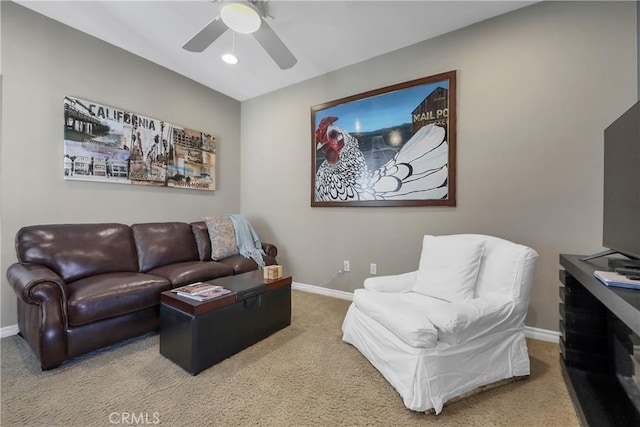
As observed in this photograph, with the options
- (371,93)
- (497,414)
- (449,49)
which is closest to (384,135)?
(371,93)

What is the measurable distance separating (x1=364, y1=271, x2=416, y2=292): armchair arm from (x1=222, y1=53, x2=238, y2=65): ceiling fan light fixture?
8.56 feet

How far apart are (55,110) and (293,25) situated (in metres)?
2.22

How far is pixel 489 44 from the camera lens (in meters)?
2.29

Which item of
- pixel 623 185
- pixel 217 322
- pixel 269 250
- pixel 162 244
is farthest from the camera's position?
pixel 269 250

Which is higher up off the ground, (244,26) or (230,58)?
(230,58)

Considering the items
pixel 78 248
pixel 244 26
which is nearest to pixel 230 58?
pixel 244 26

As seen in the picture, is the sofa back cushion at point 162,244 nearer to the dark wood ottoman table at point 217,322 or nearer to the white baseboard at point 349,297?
the dark wood ottoman table at point 217,322

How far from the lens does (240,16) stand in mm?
1739

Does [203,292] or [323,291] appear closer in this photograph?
[203,292]

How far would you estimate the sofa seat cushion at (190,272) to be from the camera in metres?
2.26

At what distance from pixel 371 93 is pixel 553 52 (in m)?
1.48

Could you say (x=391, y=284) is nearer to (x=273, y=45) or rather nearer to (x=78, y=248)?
(x=273, y=45)

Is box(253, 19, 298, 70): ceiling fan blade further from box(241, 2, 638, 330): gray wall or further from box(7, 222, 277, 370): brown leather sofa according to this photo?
box(7, 222, 277, 370): brown leather sofa

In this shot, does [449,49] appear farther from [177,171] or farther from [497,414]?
[177,171]
